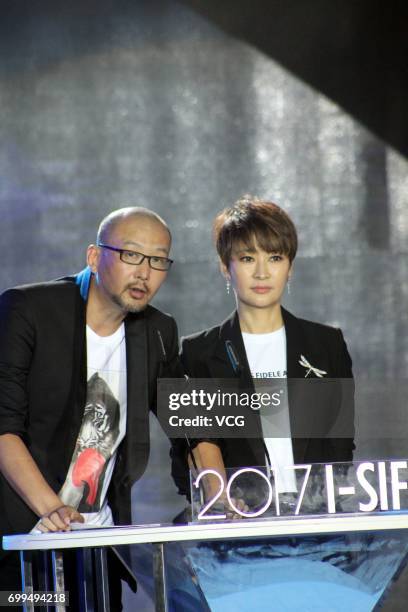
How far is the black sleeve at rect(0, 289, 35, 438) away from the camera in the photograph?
8.60ft

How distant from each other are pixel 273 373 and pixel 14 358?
2.54 feet

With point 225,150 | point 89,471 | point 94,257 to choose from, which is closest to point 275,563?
point 89,471

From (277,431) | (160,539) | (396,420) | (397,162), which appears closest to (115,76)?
(397,162)

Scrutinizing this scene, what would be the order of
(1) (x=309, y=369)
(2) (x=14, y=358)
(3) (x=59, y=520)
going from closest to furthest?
(3) (x=59, y=520) < (2) (x=14, y=358) < (1) (x=309, y=369)

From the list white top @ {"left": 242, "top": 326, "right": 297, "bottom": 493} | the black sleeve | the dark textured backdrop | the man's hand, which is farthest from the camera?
the dark textured backdrop

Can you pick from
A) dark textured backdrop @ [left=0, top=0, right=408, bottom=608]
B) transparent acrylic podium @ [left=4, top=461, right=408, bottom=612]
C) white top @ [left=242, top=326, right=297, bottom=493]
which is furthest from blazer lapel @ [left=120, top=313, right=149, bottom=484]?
dark textured backdrop @ [left=0, top=0, right=408, bottom=608]

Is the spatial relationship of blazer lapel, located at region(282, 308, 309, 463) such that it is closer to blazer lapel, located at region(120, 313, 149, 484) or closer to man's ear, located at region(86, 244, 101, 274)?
blazer lapel, located at region(120, 313, 149, 484)

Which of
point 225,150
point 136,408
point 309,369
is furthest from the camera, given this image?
point 225,150

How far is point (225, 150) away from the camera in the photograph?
473 centimetres

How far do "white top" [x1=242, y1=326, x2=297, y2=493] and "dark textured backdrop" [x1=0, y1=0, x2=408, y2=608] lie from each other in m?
1.73

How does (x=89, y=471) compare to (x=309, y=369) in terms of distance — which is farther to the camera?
(x=309, y=369)

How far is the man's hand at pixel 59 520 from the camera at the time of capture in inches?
88.0

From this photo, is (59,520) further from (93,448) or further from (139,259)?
(139,259)

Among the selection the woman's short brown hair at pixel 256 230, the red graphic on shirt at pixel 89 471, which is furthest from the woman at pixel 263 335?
the red graphic on shirt at pixel 89 471
